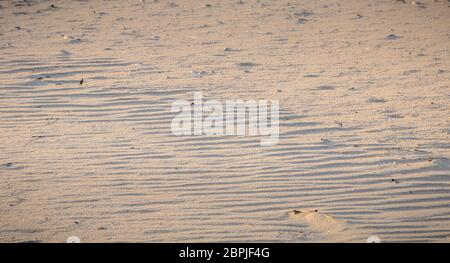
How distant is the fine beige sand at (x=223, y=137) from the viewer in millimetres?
4164

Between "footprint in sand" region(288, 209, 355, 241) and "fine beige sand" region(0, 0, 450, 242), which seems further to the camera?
"fine beige sand" region(0, 0, 450, 242)

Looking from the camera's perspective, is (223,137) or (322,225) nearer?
(322,225)

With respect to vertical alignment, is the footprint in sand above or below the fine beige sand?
below

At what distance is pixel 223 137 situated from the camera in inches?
217

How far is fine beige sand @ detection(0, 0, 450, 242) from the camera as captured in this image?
4164mm

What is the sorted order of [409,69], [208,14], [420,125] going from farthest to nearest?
[208,14] → [409,69] → [420,125]

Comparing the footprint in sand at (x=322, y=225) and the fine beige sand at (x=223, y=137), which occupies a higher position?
the fine beige sand at (x=223, y=137)

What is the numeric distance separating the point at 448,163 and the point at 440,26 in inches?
215

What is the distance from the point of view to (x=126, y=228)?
4051 millimetres

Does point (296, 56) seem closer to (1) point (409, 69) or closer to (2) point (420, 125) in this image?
(1) point (409, 69)

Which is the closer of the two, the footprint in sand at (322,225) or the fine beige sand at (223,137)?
the footprint in sand at (322,225)

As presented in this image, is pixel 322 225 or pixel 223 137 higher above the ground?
pixel 223 137
